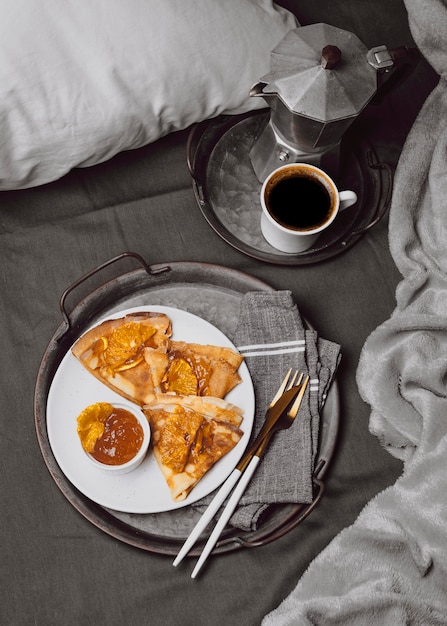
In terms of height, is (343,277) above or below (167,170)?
below

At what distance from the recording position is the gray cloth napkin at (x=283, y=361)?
2.61 feet

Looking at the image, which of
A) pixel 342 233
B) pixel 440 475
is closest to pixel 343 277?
pixel 342 233

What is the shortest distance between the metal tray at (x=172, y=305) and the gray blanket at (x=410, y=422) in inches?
2.5

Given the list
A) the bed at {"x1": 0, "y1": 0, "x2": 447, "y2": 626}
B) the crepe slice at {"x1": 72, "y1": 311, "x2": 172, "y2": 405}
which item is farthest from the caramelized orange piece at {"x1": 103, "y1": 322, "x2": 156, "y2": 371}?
the bed at {"x1": 0, "y1": 0, "x2": 447, "y2": 626}


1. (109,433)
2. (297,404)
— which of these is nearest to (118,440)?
(109,433)

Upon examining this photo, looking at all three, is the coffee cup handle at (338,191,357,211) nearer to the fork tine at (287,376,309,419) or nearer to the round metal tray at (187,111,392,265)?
the round metal tray at (187,111,392,265)

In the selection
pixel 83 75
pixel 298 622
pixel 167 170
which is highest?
pixel 83 75

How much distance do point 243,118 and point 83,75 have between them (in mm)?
248

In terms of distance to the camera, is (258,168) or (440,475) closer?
(440,475)

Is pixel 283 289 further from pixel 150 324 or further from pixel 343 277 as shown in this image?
pixel 150 324

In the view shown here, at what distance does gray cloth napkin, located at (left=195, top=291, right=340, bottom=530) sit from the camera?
80cm

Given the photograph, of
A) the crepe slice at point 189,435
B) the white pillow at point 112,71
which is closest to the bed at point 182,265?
the white pillow at point 112,71

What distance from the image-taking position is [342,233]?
90cm

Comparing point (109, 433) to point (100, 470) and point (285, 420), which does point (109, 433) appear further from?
point (285, 420)
